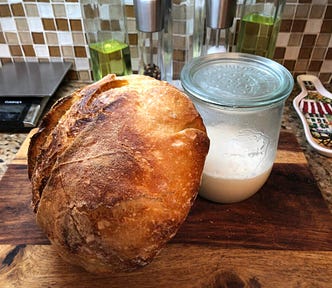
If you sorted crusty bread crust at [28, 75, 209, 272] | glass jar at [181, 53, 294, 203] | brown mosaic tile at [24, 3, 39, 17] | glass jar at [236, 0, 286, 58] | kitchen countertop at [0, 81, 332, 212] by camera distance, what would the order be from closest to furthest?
crusty bread crust at [28, 75, 209, 272] < glass jar at [181, 53, 294, 203] < kitchen countertop at [0, 81, 332, 212] < glass jar at [236, 0, 286, 58] < brown mosaic tile at [24, 3, 39, 17]

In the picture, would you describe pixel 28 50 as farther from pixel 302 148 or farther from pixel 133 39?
pixel 302 148

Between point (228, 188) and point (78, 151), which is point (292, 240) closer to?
point (228, 188)

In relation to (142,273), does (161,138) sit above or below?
above

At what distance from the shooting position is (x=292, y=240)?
0.64 metres

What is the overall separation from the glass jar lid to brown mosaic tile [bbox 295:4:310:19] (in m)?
0.37

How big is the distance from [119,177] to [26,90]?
0.62 meters

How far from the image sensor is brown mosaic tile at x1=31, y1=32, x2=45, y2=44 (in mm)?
1046

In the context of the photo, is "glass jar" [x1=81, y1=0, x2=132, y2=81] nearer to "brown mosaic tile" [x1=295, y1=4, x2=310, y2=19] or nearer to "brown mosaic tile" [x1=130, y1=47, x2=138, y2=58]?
"brown mosaic tile" [x1=130, y1=47, x2=138, y2=58]

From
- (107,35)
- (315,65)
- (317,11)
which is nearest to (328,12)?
(317,11)

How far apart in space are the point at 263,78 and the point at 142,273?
41 cm

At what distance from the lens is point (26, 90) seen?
3.19 feet

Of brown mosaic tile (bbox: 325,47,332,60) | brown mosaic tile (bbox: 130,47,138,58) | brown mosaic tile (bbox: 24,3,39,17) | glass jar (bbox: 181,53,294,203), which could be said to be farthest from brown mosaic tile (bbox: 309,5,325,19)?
brown mosaic tile (bbox: 24,3,39,17)

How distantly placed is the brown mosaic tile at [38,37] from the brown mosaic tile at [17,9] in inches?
2.5

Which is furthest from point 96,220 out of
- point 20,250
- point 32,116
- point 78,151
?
point 32,116
